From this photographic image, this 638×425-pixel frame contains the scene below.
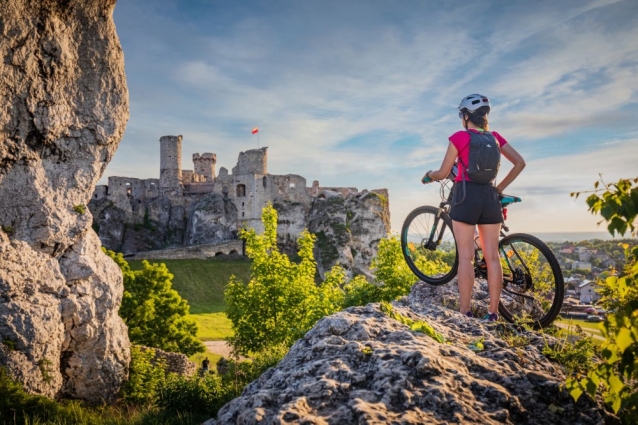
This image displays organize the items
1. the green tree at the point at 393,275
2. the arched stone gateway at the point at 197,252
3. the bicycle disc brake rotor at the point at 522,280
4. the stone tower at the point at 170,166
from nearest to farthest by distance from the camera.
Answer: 1. the bicycle disc brake rotor at the point at 522,280
2. the green tree at the point at 393,275
3. the arched stone gateway at the point at 197,252
4. the stone tower at the point at 170,166

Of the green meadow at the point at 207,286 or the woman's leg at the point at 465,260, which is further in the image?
the green meadow at the point at 207,286

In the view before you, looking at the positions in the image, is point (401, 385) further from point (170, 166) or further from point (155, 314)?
point (170, 166)

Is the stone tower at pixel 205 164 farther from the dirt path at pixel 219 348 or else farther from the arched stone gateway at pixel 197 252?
the dirt path at pixel 219 348

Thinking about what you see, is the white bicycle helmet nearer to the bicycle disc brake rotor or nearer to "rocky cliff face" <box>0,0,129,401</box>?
the bicycle disc brake rotor

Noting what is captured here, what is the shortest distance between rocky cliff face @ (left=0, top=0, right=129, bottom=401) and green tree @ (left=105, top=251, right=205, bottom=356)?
42.0 feet

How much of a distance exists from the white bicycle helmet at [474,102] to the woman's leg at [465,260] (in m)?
1.57

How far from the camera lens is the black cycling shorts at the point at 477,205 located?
6.25m

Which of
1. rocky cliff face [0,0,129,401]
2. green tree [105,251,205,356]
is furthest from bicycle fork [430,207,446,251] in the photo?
green tree [105,251,205,356]

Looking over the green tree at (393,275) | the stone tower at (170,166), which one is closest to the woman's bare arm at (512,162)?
the green tree at (393,275)

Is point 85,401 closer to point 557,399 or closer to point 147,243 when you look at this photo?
point 557,399

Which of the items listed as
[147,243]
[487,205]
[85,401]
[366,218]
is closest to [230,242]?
[147,243]

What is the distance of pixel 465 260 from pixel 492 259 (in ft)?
1.11

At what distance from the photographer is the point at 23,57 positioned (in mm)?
11500

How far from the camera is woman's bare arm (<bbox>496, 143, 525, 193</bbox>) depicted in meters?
6.60
